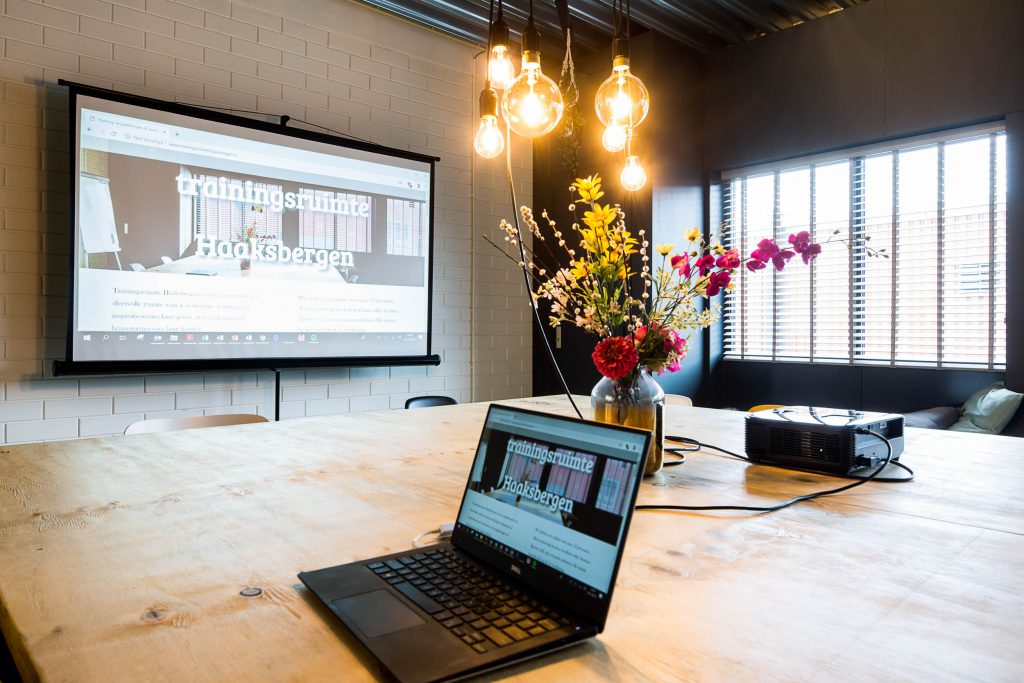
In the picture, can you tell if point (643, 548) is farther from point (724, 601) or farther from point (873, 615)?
point (873, 615)

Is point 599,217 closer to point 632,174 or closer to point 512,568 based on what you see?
point 512,568

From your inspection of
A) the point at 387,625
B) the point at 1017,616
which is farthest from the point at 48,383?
the point at 1017,616

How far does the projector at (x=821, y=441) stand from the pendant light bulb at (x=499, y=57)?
1099 millimetres

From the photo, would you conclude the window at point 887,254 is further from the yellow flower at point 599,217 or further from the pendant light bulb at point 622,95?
the yellow flower at point 599,217

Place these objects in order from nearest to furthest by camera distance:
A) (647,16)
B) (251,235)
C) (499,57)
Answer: (499,57), (251,235), (647,16)

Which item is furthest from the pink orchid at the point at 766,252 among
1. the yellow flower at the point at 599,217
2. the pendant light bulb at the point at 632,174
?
the pendant light bulb at the point at 632,174

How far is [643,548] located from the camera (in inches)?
36.2

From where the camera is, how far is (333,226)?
12.7 ft

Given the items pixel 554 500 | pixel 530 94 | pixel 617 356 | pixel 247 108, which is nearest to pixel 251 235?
pixel 247 108

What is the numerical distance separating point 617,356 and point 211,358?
2795mm

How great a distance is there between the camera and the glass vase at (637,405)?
1.34 m

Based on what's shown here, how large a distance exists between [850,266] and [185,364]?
3922mm

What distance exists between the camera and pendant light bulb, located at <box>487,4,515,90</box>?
1.63m

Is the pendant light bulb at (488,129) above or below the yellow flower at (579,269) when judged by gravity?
above
